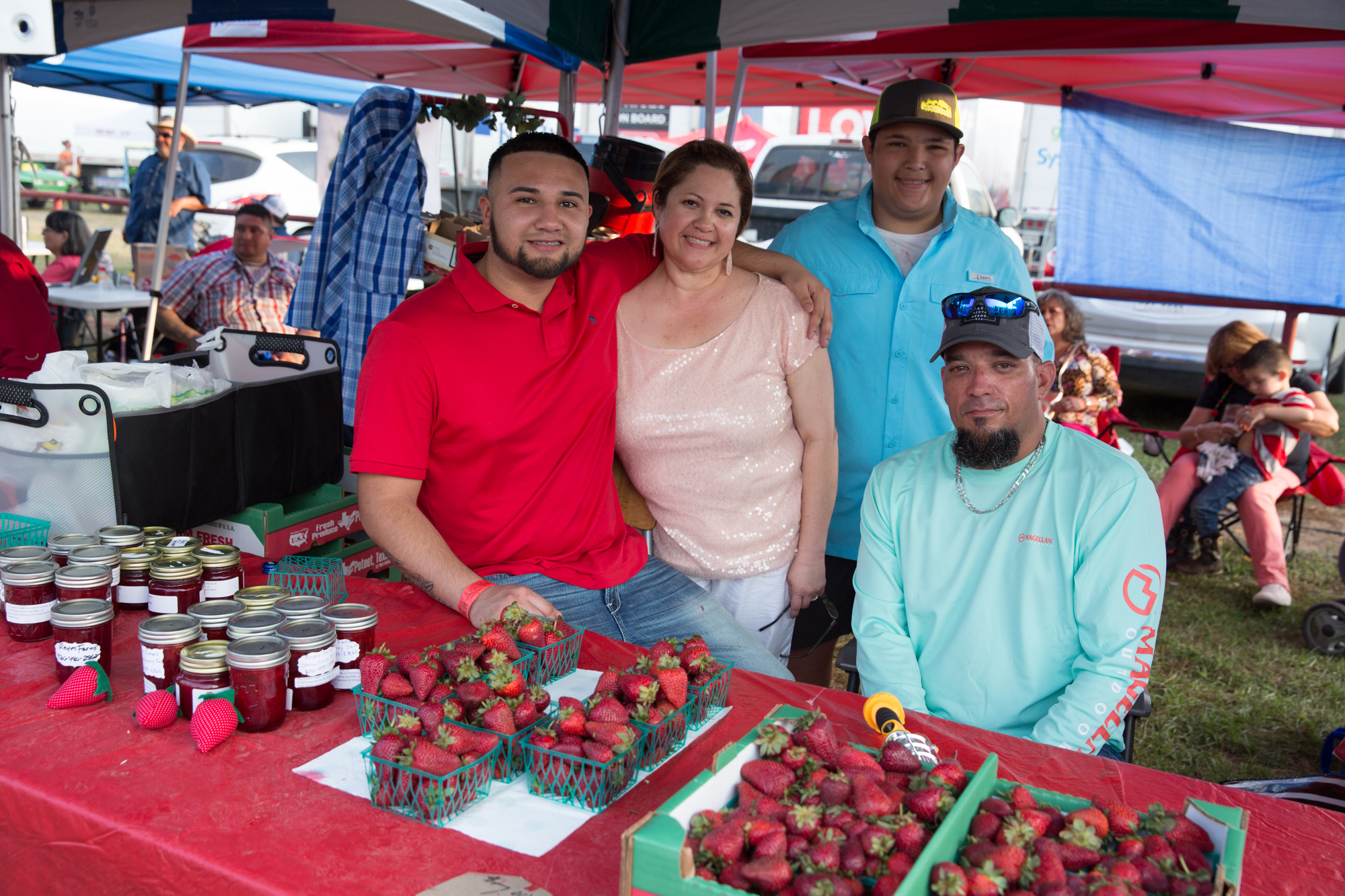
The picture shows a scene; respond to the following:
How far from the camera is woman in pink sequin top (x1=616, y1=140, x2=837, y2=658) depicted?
2693 mm

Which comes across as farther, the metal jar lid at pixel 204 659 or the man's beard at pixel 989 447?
the man's beard at pixel 989 447

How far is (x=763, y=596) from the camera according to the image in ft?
→ 9.32

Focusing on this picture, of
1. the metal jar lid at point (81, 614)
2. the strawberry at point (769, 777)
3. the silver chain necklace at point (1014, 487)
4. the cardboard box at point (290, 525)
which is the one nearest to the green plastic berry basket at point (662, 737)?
the strawberry at point (769, 777)

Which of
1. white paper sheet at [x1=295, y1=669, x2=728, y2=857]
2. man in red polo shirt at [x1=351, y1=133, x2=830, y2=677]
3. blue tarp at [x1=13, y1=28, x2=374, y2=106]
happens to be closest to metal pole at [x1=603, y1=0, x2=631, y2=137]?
man in red polo shirt at [x1=351, y1=133, x2=830, y2=677]

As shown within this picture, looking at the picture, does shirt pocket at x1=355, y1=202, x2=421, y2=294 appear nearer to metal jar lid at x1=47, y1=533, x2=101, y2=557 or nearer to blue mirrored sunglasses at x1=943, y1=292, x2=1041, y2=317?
metal jar lid at x1=47, y1=533, x2=101, y2=557

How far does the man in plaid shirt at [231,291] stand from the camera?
21.7 feet

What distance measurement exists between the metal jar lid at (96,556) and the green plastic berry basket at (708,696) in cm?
132

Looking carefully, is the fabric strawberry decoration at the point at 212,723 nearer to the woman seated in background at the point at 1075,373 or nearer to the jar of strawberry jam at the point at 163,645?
the jar of strawberry jam at the point at 163,645

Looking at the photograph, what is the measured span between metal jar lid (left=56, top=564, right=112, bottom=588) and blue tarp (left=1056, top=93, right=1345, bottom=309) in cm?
681

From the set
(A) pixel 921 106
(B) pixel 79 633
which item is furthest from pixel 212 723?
(A) pixel 921 106

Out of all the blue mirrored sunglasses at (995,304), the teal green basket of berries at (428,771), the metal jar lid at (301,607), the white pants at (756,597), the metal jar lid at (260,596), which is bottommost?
the white pants at (756,597)

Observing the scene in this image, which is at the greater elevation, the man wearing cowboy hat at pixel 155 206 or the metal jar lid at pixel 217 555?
the man wearing cowboy hat at pixel 155 206

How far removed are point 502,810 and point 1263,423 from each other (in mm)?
5533

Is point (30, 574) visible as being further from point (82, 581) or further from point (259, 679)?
point (259, 679)
